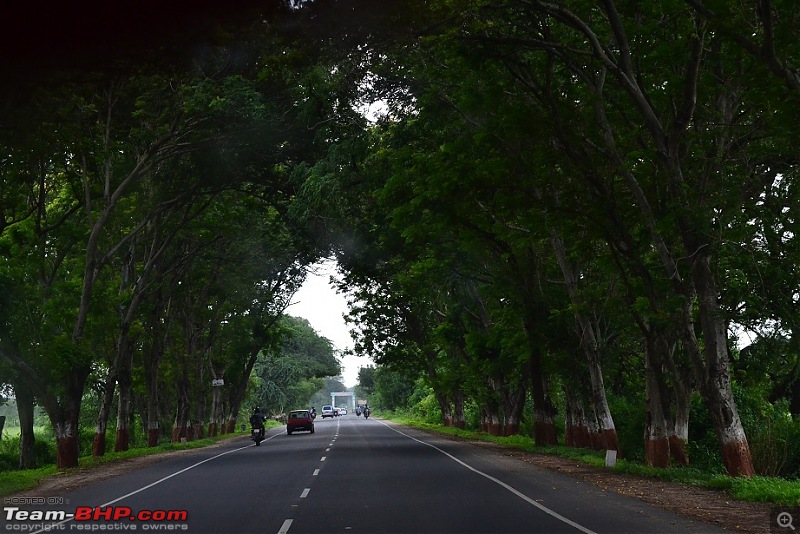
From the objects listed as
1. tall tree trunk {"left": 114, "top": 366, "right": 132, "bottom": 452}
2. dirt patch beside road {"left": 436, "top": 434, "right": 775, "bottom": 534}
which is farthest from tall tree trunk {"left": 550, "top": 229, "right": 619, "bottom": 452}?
tall tree trunk {"left": 114, "top": 366, "right": 132, "bottom": 452}

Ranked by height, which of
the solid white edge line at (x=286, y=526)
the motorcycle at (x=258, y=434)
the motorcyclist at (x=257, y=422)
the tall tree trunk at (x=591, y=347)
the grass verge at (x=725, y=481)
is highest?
the tall tree trunk at (x=591, y=347)

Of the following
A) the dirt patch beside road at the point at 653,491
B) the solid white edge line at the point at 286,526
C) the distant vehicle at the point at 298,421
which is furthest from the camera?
the distant vehicle at the point at 298,421

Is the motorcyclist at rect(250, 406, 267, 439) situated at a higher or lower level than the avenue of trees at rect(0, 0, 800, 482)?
lower

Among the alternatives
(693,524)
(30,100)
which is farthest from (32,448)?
(693,524)

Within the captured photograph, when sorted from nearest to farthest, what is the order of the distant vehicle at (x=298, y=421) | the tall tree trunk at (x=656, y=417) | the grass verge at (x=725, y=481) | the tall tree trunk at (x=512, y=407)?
the grass verge at (x=725, y=481)
the tall tree trunk at (x=656, y=417)
the tall tree trunk at (x=512, y=407)
the distant vehicle at (x=298, y=421)

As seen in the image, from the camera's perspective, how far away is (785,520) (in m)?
12.5

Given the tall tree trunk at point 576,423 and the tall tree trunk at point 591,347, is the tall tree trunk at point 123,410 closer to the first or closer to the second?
the tall tree trunk at point 576,423

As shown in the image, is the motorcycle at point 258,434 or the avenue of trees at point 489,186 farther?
the motorcycle at point 258,434

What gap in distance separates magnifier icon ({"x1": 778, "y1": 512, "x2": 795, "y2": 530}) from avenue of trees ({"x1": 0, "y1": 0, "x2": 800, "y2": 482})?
3.92 metres

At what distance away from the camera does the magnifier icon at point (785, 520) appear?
1199 centimetres

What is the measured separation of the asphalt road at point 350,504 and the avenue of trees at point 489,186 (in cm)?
464

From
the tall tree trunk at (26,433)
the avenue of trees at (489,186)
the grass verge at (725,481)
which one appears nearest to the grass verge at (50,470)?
the avenue of trees at (489,186)

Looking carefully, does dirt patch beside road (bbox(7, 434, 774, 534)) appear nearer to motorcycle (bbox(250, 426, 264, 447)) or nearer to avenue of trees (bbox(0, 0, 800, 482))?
avenue of trees (bbox(0, 0, 800, 482))

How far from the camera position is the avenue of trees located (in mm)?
16453
